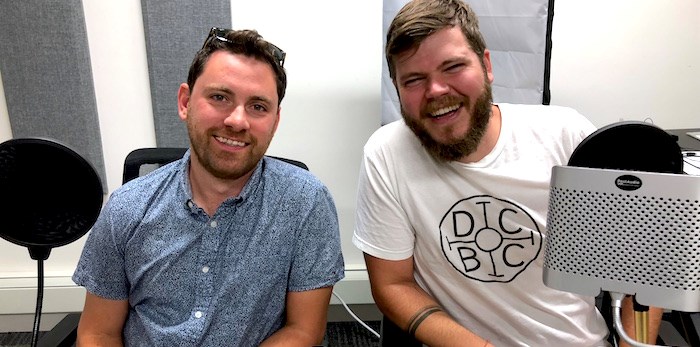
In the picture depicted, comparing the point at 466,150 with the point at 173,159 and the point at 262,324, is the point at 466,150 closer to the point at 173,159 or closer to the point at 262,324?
the point at 262,324

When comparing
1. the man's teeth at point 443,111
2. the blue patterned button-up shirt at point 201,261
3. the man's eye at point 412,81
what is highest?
the man's eye at point 412,81

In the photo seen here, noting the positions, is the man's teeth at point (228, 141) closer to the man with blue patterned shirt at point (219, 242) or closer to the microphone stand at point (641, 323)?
the man with blue patterned shirt at point (219, 242)

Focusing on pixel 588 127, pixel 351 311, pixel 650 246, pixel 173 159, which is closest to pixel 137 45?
pixel 173 159

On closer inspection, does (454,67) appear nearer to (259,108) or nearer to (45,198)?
(259,108)

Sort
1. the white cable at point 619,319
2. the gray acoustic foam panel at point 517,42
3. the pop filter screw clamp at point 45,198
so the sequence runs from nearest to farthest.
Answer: the white cable at point 619,319
the pop filter screw clamp at point 45,198
the gray acoustic foam panel at point 517,42

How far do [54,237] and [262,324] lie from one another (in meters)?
0.44

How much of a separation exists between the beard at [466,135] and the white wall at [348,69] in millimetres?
756

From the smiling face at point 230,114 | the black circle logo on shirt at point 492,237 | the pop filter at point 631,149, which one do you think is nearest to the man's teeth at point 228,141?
the smiling face at point 230,114

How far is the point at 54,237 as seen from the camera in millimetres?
914

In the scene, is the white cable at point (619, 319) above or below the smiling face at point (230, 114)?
below

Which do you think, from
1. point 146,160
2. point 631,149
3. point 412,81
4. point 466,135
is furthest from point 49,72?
point 631,149

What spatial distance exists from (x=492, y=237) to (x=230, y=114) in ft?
2.03

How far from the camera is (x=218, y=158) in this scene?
1058 millimetres

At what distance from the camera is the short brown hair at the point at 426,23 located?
1035 millimetres
